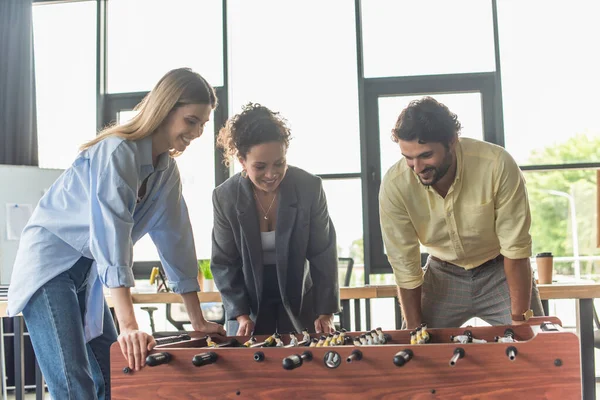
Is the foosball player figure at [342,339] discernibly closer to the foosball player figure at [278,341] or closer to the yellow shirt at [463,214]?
the foosball player figure at [278,341]

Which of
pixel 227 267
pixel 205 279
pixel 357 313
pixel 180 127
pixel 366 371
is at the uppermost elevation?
pixel 180 127

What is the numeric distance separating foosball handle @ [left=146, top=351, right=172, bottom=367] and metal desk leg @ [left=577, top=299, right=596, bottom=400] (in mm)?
2278

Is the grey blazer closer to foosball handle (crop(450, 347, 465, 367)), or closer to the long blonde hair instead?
the long blonde hair

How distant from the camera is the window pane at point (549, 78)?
5.07m

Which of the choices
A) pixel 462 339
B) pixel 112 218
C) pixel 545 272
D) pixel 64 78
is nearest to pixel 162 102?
pixel 112 218

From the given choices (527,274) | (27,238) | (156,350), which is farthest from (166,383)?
(527,274)

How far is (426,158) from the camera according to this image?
7.57 ft

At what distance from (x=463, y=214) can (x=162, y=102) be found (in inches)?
44.5

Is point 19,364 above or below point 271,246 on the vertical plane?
below

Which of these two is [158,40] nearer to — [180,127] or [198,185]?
[198,185]

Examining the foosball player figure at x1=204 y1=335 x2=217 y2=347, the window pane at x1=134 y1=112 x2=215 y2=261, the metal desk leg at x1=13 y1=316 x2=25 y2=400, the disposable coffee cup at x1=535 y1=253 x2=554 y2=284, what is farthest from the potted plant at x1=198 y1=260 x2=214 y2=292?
the foosball player figure at x1=204 y1=335 x2=217 y2=347

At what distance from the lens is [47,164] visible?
18.5 ft

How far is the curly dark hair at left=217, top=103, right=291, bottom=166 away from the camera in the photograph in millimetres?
2473

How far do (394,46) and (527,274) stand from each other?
323 cm
